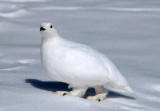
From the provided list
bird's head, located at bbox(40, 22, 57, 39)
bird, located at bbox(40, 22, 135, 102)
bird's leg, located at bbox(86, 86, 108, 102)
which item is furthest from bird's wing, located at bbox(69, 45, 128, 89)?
bird's head, located at bbox(40, 22, 57, 39)

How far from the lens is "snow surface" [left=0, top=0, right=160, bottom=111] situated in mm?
3117

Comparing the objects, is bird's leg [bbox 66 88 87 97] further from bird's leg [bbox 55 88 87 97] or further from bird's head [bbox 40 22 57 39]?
bird's head [bbox 40 22 57 39]

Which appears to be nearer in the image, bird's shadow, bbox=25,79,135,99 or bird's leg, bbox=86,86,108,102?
bird's leg, bbox=86,86,108,102

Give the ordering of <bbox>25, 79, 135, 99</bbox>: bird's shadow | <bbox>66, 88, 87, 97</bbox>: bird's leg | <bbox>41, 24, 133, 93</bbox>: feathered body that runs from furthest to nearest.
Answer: <bbox>25, 79, 135, 99</bbox>: bird's shadow, <bbox>66, 88, 87, 97</bbox>: bird's leg, <bbox>41, 24, 133, 93</bbox>: feathered body

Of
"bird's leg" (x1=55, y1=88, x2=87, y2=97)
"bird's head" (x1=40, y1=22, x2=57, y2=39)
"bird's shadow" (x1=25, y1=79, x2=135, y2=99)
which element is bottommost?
"bird's shadow" (x1=25, y1=79, x2=135, y2=99)

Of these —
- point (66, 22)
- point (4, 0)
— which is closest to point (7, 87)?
point (66, 22)

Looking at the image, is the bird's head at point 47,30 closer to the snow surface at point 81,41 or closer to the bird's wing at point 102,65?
the bird's wing at point 102,65

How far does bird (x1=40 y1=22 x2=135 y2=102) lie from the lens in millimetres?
3078

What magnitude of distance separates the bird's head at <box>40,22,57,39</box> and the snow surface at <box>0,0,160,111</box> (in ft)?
1.29

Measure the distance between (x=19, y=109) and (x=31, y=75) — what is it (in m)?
1.40

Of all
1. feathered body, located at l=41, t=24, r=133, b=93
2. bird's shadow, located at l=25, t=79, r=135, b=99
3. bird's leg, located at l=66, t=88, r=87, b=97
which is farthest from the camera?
bird's shadow, located at l=25, t=79, r=135, b=99

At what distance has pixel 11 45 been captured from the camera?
19.0 feet

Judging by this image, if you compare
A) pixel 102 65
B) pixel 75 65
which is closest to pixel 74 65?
pixel 75 65

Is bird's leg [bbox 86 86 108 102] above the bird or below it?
below
